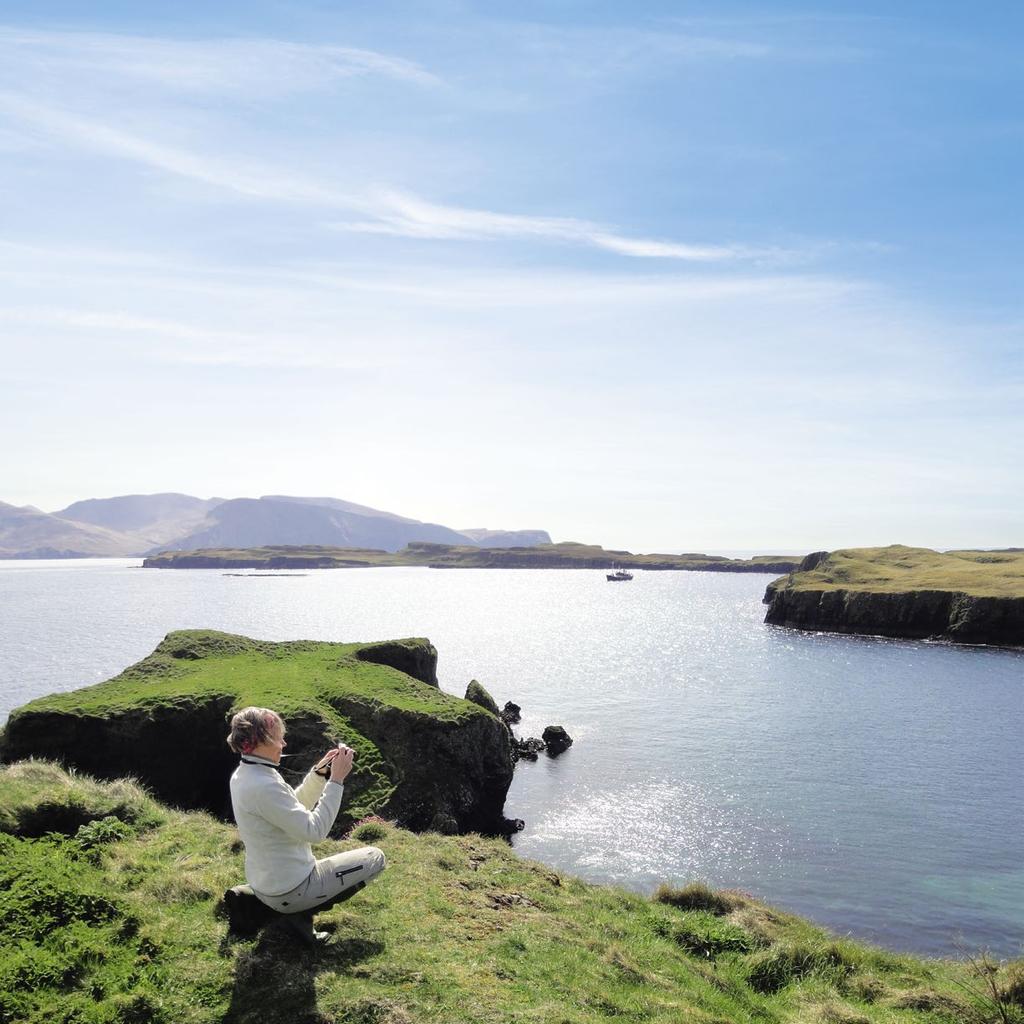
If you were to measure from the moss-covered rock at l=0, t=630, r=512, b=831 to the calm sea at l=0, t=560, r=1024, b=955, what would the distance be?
215 inches

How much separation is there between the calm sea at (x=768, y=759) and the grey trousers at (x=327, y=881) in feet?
64.6

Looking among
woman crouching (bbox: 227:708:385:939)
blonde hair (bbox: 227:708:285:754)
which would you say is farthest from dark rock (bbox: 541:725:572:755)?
blonde hair (bbox: 227:708:285:754)

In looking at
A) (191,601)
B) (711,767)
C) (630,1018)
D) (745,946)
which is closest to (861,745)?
(711,767)

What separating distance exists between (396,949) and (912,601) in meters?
126

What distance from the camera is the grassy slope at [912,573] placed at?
385ft

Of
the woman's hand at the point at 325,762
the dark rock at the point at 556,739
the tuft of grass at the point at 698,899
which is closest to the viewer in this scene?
the woman's hand at the point at 325,762

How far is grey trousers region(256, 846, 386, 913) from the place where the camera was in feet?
33.3

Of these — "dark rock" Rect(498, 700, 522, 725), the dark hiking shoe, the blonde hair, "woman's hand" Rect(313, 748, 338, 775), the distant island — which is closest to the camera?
the blonde hair

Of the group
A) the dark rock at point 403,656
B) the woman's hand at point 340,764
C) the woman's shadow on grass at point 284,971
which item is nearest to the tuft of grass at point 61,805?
the woman's shadow on grass at point 284,971

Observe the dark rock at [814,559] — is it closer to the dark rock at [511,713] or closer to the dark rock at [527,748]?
the dark rock at [511,713]

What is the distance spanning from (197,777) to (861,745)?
42.6 meters

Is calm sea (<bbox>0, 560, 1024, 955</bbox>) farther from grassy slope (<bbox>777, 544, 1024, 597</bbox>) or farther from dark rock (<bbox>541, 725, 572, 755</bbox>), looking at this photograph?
grassy slope (<bbox>777, 544, 1024, 597</bbox>)

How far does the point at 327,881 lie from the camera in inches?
406

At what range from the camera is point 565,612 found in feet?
531
